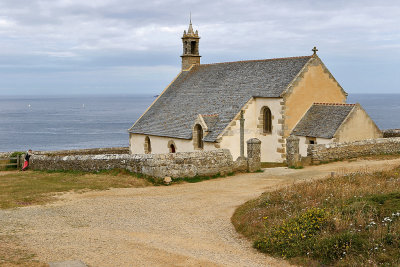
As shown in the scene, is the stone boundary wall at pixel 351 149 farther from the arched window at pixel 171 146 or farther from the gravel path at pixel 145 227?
the arched window at pixel 171 146

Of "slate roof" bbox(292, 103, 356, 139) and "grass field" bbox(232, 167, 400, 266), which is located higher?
"slate roof" bbox(292, 103, 356, 139)

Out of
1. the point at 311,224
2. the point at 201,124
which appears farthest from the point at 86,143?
the point at 311,224

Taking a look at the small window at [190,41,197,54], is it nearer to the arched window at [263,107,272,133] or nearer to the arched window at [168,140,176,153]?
the arched window at [168,140,176,153]

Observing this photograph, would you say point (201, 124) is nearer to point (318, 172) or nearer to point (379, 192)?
point (318, 172)

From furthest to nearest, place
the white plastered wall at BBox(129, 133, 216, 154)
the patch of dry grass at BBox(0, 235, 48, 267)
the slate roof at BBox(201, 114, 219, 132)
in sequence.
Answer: the white plastered wall at BBox(129, 133, 216, 154), the slate roof at BBox(201, 114, 219, 132), the patch of dry grass at BBox(0, 235, 48, 267)

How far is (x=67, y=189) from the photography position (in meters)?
17.5

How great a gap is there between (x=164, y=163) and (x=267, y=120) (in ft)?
42.8

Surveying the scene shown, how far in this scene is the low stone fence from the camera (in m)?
19.5

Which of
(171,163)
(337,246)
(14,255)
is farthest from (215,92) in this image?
(14,255)

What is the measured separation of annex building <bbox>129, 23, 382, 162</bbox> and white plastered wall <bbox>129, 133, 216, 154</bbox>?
72 mm

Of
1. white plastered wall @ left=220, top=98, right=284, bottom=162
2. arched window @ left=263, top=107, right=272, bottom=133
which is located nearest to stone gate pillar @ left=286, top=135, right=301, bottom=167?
white plastered wall @ left=220, top=98, right=284, bottom=162

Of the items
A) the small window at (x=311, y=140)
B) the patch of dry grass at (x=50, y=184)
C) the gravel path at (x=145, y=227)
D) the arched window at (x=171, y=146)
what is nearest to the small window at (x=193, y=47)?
the arched window at (x=171, y=146)

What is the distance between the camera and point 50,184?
61.0ft

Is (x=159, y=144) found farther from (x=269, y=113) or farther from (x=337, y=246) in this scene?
(x=337, y=246)
